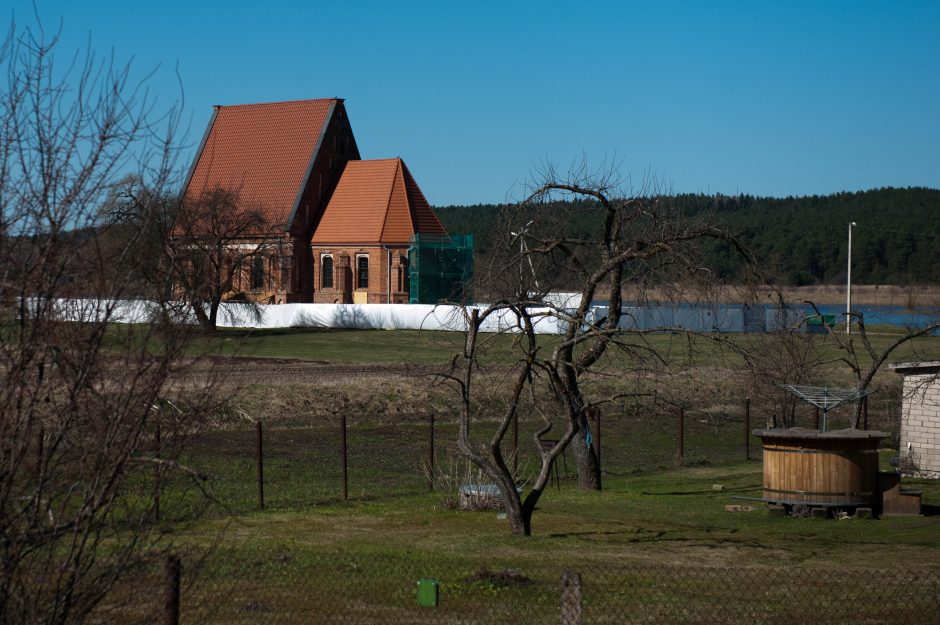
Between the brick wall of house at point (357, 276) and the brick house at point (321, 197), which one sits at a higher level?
the brick house at point (321, 197)

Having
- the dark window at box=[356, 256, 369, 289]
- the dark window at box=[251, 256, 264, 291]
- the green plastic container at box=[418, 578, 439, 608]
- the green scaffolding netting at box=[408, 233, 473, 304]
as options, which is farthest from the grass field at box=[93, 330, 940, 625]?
the dark window at box=[356, 256, 369, 289]

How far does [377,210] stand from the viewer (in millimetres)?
73750

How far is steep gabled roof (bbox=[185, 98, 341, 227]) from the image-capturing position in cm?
7400

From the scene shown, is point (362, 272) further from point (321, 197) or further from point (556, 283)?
point (556, 283)

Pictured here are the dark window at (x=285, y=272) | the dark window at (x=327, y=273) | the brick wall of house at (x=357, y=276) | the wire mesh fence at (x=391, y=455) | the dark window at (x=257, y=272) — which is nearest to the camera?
the wire mesh fence at (x=391, y=455)

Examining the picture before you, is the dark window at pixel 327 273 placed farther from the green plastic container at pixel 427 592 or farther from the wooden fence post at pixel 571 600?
the wooden fence post at pixel 571 600

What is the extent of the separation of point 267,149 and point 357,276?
38.3ft

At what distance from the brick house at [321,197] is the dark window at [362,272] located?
0.22ft

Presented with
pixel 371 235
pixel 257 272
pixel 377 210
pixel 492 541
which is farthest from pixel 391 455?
pixel 377 210

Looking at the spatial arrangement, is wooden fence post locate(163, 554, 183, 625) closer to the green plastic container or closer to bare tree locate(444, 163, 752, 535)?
the green plastic container

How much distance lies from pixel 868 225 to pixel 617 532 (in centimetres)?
13692

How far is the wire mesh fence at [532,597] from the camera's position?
965 centimetres

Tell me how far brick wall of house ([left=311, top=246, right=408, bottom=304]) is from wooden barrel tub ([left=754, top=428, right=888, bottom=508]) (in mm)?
55017

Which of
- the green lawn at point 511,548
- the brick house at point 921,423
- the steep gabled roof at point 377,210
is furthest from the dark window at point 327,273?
the brick house at point 921,423
